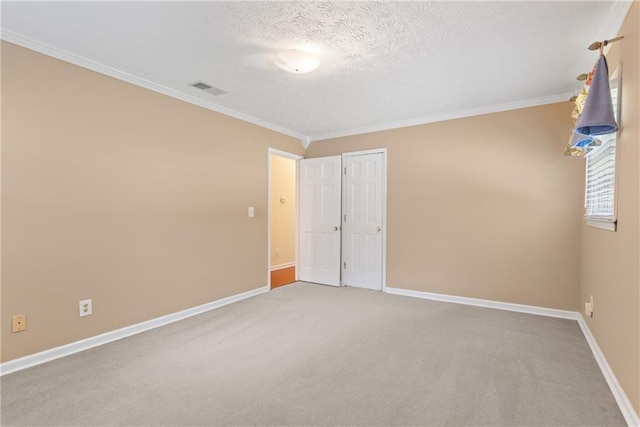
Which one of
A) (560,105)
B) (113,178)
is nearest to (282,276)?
(113,178)

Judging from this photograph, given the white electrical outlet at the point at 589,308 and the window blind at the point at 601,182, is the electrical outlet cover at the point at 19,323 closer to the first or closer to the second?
the window blind at the point at 601,182

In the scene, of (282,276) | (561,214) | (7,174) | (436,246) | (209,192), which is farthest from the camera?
(282,276)

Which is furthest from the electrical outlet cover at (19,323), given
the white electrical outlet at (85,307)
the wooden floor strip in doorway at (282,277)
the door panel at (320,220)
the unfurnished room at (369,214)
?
the door panel at (320,220)

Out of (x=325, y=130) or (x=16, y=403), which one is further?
(x=325, y=130)

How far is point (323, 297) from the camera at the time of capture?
4.18 meters

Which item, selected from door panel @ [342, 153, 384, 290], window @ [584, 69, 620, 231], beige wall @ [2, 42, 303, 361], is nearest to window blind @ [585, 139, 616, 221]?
window @ [584, 69, 620, 231]

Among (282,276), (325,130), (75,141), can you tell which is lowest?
(282,276)

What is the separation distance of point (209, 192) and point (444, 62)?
8.81ft

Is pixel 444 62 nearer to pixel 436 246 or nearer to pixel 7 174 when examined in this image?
pixel 436 246

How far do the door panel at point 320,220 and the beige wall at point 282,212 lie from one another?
116 centimetres

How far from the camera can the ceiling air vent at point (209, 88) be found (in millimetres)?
3082

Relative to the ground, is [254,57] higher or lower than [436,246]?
higher

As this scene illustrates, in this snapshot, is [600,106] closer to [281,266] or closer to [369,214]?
[369,214]

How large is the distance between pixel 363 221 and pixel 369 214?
0.45 ft
